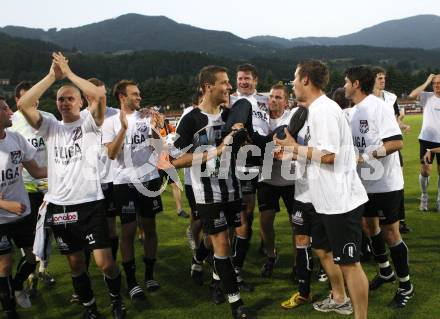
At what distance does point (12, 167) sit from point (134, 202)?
150 centimetres

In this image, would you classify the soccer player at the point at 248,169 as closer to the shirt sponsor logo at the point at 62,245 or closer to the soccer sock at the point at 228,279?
the soccer sock at the point at 228,279

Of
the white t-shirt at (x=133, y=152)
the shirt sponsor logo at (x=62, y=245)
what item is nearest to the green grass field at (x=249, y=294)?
the shirt sponsor logo at (x=62, y=245)

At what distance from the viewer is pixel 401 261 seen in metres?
4.91

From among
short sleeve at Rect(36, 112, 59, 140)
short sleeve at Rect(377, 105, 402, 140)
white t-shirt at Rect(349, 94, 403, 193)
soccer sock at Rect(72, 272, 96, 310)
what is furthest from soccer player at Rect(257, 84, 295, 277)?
short sleeve at Rect(36, 112, 59, 140)

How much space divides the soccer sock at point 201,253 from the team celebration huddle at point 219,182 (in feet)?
0.27

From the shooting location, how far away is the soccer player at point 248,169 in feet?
19.0

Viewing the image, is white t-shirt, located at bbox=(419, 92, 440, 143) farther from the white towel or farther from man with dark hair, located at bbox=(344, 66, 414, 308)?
the white towel

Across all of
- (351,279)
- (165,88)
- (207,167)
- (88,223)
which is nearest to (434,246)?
(351,279)

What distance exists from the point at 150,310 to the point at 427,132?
6.92 m

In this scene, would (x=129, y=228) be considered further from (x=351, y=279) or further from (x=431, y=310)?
(x=431, y=310)

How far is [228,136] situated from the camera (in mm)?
4398

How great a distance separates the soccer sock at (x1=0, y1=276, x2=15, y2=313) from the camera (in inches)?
191

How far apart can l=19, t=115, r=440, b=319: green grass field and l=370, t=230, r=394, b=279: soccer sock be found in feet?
0.69

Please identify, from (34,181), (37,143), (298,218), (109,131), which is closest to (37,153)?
(37,143)
